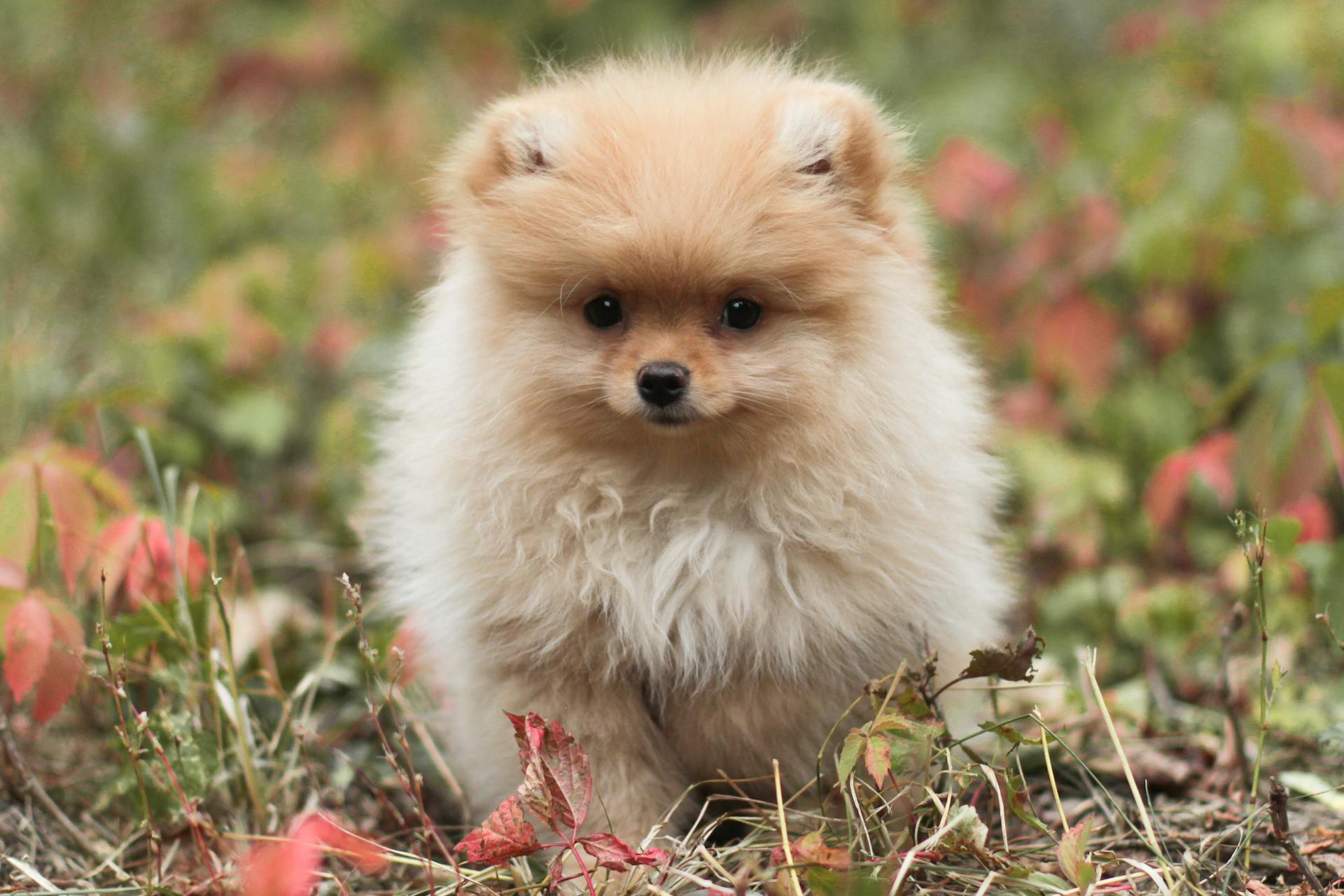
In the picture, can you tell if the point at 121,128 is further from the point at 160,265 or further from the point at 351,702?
the point at 351,702

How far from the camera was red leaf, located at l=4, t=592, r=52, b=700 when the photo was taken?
8.29 feet

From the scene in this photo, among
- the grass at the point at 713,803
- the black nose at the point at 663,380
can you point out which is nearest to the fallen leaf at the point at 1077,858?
the grass at the point at 713,803

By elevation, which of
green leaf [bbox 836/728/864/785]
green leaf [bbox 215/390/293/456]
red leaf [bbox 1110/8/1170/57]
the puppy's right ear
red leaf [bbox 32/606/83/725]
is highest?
red leaf [bbox 1110/8/1170/57]

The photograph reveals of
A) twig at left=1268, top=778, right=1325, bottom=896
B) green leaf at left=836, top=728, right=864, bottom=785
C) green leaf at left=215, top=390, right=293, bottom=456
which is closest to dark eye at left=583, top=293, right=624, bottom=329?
green leaf at left=836, top=728, right=864, bottom=785

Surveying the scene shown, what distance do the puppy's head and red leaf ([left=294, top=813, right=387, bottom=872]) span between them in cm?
91

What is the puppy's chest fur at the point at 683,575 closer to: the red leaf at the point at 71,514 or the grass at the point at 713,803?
the grass at the point at 713,803

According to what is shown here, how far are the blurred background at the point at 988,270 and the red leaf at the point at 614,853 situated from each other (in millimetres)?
1181

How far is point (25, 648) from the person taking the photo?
8.34 ft

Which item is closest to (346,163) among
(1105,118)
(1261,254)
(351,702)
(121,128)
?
(121,128)

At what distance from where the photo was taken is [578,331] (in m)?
2.43

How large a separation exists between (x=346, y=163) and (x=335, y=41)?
5.61 feet

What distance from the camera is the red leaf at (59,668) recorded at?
2572 mm

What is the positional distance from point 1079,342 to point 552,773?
3087 mm

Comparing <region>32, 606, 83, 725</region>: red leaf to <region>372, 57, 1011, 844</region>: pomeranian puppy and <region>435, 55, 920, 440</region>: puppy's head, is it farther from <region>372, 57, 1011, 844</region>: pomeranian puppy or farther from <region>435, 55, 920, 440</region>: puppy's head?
<region>435, 55, 920, 440</region>: puppy's head
